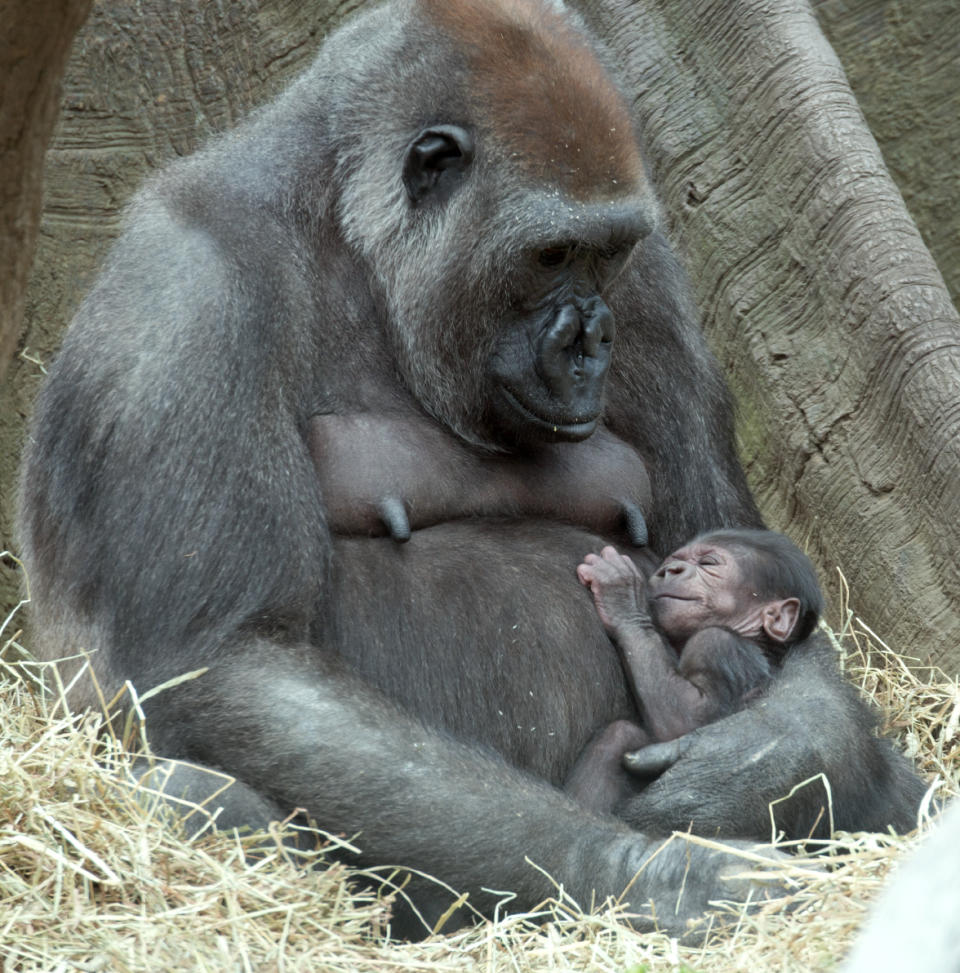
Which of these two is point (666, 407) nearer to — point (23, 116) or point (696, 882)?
point (696, 882)

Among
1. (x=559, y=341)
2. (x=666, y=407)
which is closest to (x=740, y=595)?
(x=666, y=407)

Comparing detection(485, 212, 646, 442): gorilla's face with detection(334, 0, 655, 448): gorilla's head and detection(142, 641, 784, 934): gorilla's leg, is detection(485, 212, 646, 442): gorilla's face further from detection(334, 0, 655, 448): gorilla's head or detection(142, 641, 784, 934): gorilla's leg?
detection(142, 641, 784, 934): gorilla's leg

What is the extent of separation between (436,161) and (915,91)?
8.41 feet

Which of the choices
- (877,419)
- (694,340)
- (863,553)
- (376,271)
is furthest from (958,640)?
(376,271)

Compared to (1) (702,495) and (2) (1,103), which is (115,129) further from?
(2) (1,103)

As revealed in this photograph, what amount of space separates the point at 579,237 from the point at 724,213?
1.43m

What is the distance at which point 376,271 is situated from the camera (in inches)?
125

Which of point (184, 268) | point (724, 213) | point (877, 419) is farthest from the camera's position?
point (724, 213)

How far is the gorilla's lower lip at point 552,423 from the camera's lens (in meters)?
3.11

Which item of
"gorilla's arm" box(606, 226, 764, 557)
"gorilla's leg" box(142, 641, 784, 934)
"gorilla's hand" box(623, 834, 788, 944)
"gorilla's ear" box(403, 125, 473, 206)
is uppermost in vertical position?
"gorilla's ear" box(403, 125, 473, 206)

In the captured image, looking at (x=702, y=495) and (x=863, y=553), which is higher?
(x=702, y=495)

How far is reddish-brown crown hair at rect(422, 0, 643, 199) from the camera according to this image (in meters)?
3.03

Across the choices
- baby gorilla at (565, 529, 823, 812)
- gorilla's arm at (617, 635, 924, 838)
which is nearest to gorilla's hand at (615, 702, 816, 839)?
gorilla's arm at (617, 635, 924, 838)

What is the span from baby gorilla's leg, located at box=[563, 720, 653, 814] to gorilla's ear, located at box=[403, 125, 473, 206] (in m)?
1.27
